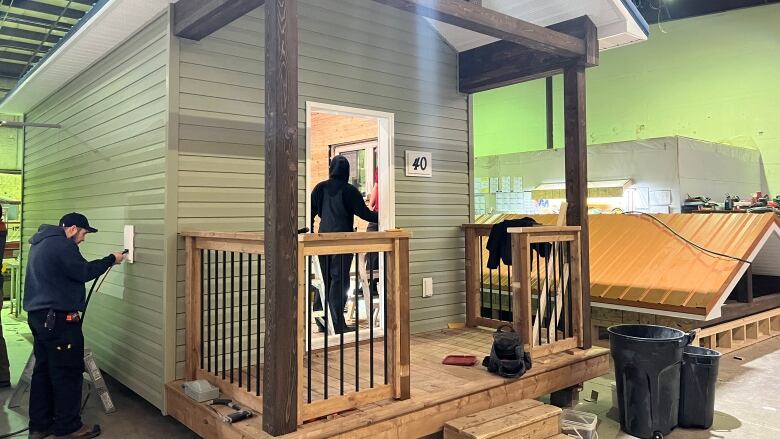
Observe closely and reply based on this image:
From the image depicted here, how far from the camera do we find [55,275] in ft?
12.1

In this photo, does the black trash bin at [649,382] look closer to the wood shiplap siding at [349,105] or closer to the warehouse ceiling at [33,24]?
the wood shiplap siding at [349,105]

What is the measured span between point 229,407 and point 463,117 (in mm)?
3939

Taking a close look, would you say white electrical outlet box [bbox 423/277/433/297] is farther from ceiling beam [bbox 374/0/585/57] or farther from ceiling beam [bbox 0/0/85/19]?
ceiling beam [bbox 0/0/85/19]

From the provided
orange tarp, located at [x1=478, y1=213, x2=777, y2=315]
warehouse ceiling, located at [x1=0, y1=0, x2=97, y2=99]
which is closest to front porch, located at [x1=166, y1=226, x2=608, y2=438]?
orange tarp, located at [x1=478, y1=213, x2=777, y2=315]

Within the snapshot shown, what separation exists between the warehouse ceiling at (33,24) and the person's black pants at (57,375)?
509 centimetres

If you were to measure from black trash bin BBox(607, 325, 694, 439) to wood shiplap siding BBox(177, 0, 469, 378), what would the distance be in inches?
82.1

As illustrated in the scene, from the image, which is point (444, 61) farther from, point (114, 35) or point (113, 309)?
point (113, 309)

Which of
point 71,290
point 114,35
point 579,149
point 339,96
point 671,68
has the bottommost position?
point 71,290

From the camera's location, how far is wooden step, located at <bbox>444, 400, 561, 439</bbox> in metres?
3.27

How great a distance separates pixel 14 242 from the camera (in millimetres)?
9922

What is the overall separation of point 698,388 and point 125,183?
5003 millimetres

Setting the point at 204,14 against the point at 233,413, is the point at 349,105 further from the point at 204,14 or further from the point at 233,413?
the point at 233,413

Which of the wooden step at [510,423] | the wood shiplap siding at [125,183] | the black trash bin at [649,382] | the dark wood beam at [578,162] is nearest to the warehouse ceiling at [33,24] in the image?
the wood shiplap siding at [125,183]

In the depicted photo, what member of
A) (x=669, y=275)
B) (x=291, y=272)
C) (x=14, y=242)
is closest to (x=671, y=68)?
(x=669, y=275)
